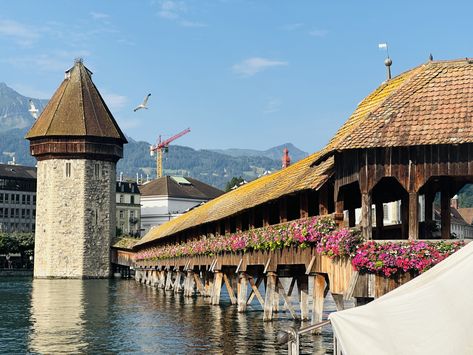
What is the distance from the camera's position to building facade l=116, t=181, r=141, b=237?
138m

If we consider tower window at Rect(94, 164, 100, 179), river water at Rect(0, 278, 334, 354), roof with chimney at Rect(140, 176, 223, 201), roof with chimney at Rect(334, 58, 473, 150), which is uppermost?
roof with chimney at Rect(140, 176, 223, 201)

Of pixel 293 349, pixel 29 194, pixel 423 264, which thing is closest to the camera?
pixel 293 349

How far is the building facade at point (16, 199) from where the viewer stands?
129 metres

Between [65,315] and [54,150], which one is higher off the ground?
[54,150]

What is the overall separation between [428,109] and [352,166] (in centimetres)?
185

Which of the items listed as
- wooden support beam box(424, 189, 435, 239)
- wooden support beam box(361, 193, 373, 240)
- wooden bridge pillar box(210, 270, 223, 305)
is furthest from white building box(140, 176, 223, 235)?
wooden support beam box(361, 193, 373, 240)

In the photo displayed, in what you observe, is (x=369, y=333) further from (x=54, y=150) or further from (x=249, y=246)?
(x=54, y=150)

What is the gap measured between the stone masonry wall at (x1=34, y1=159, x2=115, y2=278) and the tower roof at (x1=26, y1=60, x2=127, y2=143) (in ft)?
8.91

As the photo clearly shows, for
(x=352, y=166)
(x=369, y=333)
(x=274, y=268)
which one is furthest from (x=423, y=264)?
(x=274, y=268)

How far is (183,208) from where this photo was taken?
498 ft

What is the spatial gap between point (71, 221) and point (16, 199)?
50.6 meters

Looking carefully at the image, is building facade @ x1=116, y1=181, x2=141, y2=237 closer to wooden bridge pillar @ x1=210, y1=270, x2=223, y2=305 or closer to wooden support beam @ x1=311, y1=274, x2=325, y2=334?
wooden bridge pillar @ x1=210, y1=270, x2=223, y2=305

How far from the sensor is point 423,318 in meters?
7.97

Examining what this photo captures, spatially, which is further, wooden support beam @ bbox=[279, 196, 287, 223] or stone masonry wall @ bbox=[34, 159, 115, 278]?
stone masonry wall @ bbox=[34, 159, 115, 278]
